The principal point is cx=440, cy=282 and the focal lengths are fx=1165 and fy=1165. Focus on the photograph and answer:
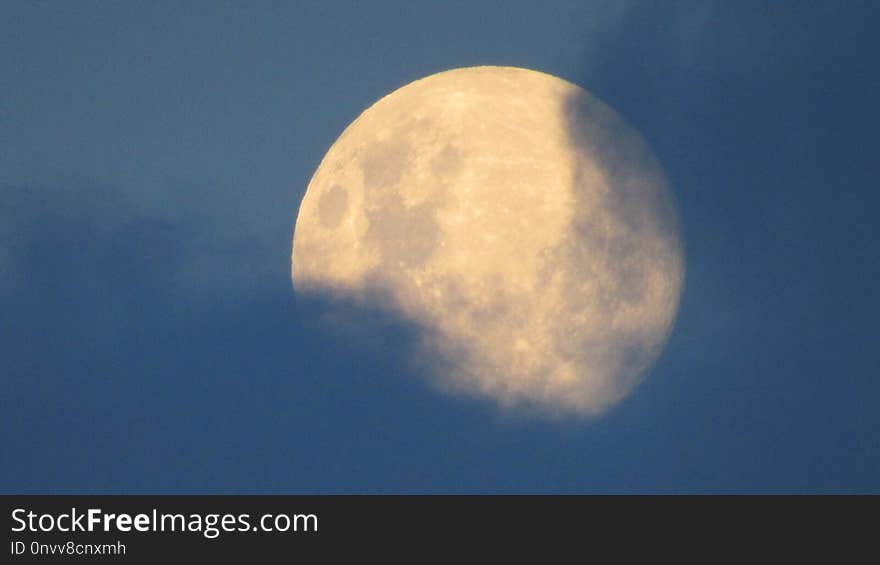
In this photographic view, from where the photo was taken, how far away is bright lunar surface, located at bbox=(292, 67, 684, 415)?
98.5ft

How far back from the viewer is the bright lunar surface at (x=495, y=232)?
30.0 m

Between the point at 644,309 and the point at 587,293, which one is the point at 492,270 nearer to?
the point at 587,293

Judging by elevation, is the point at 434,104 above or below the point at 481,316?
above

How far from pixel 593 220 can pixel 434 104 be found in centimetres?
523

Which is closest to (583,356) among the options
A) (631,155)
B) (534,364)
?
(534,364)

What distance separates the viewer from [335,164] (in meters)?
31.6

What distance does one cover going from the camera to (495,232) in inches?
1179
